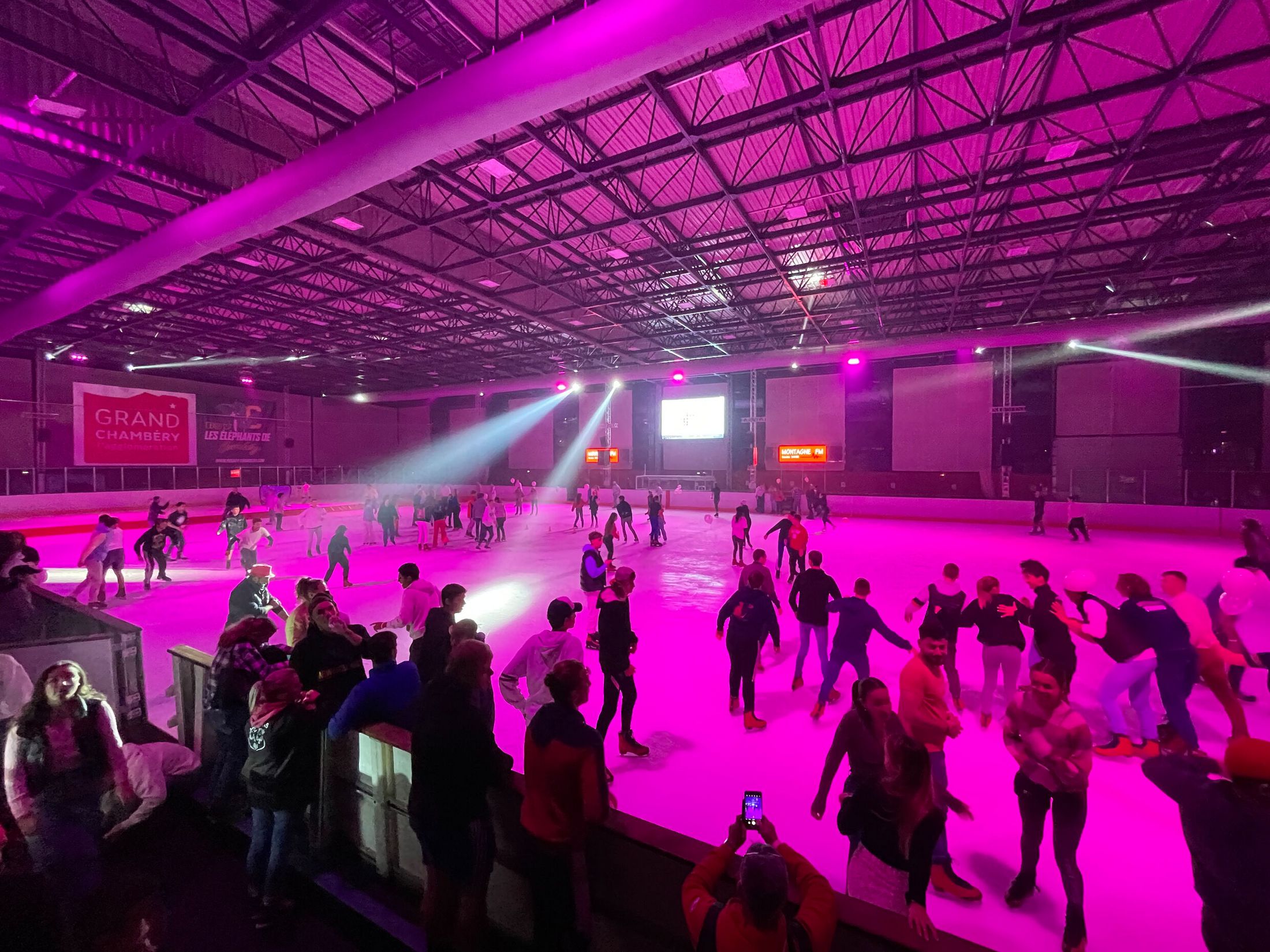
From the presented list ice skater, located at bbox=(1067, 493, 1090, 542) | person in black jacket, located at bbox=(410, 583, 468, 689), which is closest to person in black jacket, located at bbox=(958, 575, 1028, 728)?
person in black jacket, located at bbox=(410, 583, 468, 689)

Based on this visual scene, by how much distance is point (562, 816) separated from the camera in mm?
2143

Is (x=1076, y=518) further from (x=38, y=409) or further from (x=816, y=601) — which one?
(x=38, y=409)

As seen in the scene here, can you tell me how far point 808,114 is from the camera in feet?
26.3

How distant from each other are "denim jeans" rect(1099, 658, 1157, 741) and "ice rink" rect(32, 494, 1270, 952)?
0.95 feet

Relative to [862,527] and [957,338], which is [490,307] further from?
[957,338]

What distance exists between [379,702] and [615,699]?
1788mm

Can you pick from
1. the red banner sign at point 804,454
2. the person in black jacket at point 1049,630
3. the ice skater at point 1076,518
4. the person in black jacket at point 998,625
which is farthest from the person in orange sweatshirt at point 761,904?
the red banner sign at point 804,454

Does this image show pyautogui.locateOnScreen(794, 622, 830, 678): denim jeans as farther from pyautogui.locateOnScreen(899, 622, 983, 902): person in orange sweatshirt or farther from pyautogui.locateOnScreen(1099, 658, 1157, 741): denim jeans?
pyautogui.locateOnScreen(1099, 658, 1157, 741): denim jeans

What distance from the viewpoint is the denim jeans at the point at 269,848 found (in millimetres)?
2756

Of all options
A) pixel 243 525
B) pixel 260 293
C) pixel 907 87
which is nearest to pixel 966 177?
pixel 907 87

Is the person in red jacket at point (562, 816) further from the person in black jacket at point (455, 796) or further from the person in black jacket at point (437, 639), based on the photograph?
the person in black jacket at point (437, 639)

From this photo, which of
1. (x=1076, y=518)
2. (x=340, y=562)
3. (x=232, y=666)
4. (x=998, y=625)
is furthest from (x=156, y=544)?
(x=1076, y=518)

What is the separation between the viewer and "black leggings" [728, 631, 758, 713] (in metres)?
4.66

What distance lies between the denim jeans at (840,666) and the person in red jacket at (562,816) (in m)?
3.10
